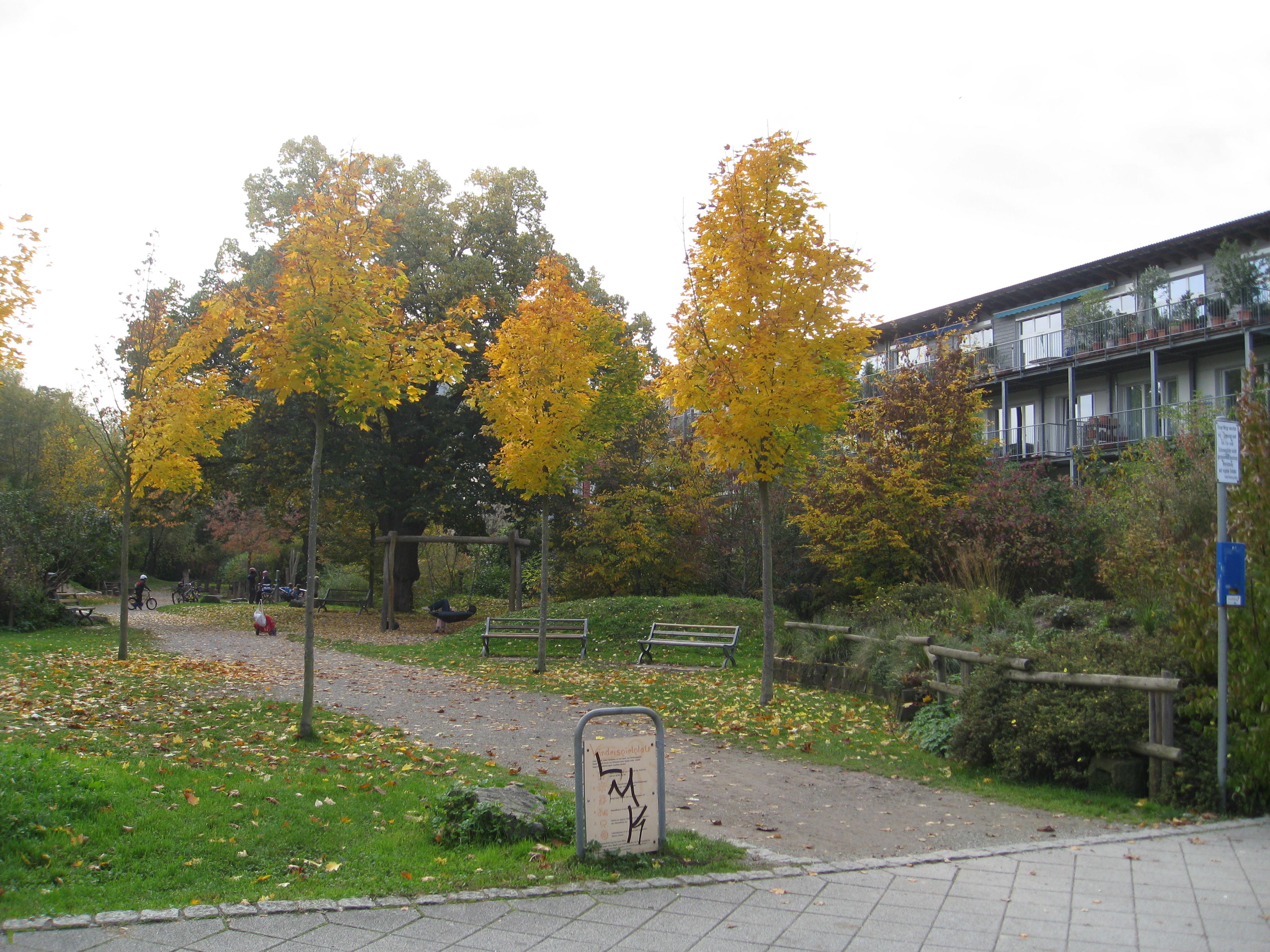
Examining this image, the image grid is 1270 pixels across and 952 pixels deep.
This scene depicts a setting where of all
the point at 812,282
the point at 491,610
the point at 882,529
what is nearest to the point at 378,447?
the point at 491,610

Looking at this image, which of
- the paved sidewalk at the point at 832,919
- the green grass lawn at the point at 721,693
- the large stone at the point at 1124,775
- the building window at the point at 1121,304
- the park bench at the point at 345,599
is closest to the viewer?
the paved sidewalk at the point at 832,919

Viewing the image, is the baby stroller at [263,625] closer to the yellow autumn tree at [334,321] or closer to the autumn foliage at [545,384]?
the autumn foliage at [545,384]

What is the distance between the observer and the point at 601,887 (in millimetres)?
4906

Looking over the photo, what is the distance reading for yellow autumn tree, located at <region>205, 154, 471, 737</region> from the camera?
8.77 m

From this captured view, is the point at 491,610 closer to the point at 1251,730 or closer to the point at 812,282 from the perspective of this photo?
the point at 812,282

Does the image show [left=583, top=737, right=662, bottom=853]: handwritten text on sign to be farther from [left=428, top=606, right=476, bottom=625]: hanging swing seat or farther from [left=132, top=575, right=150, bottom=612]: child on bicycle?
[left=132, top=575, right=150, bottom=612]: child on bicycle

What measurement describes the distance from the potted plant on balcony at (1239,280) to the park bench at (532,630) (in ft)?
55.7

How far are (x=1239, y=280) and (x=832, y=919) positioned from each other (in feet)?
73.6

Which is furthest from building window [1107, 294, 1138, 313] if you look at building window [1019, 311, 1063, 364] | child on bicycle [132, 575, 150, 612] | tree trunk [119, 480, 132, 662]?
child on bicycle [132, 575, 150, 612]

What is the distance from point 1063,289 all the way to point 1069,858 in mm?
26208


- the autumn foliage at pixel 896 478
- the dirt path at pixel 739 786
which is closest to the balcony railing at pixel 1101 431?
the autumn foliage at pixel 896 478

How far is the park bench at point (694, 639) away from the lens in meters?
16.2

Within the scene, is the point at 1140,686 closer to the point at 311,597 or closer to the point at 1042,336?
the point at 311,597

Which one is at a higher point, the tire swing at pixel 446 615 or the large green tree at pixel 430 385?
the large green tree at pixel 430 385
